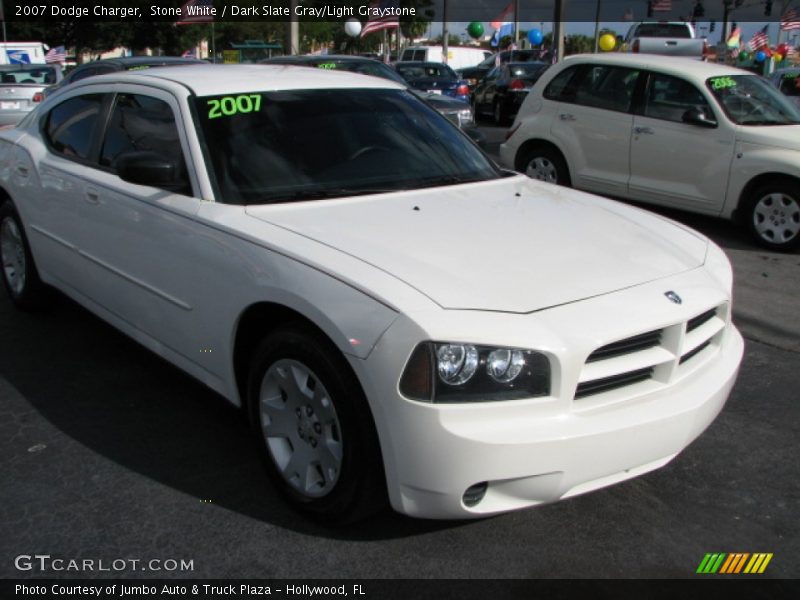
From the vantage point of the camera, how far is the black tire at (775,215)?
7305mm

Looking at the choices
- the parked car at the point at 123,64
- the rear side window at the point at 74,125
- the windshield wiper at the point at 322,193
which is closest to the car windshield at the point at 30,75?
the parked car at the point at 123,64

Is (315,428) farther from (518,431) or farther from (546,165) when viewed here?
(546,165)

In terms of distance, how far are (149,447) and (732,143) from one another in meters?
6.00

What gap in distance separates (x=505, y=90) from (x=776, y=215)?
12.4 meters

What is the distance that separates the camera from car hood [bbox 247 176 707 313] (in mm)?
2807

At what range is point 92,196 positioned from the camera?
4238 millimetres

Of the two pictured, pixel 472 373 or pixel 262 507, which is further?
pixel 262 507

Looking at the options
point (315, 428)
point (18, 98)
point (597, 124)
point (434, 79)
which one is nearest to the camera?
point (315, 428)

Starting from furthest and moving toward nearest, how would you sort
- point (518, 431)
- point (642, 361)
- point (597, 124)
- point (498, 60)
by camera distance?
point (498, 60), point (597, 124), point (642, 361), point (518, 431)

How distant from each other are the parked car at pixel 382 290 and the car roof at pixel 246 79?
0.02 metres

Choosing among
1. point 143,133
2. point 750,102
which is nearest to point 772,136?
point 750,102
